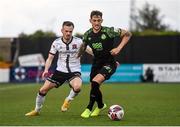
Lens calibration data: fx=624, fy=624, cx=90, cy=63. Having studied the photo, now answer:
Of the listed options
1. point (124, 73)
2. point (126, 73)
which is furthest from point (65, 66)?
point (126, 73)

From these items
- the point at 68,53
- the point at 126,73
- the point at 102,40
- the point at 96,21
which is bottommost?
the point at 126,73

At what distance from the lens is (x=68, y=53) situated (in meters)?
13.9

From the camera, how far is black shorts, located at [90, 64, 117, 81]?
A: 13336 mm

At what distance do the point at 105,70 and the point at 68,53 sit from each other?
3.43ft

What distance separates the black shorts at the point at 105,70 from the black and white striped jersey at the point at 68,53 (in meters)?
0.52

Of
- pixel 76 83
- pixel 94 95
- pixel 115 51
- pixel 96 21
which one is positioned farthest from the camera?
pixel 76 83

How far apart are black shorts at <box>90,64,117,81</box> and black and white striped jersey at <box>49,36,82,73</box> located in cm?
52

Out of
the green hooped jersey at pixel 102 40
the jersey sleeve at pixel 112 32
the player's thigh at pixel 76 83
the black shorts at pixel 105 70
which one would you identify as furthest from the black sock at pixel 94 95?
the jersey sleeve at pixel 112 32

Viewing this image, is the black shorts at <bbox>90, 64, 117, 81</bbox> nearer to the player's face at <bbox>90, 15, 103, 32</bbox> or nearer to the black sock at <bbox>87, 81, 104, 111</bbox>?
the black sock at <bbox>87, 81, 104, 111</bbox>

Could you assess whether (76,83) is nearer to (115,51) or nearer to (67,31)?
(67,31)

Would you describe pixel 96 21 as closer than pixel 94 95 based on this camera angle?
Yes

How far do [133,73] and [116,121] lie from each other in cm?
3073

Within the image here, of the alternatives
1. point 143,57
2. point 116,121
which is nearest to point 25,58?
point 143,57

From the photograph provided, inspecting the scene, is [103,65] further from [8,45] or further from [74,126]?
[8,45]
